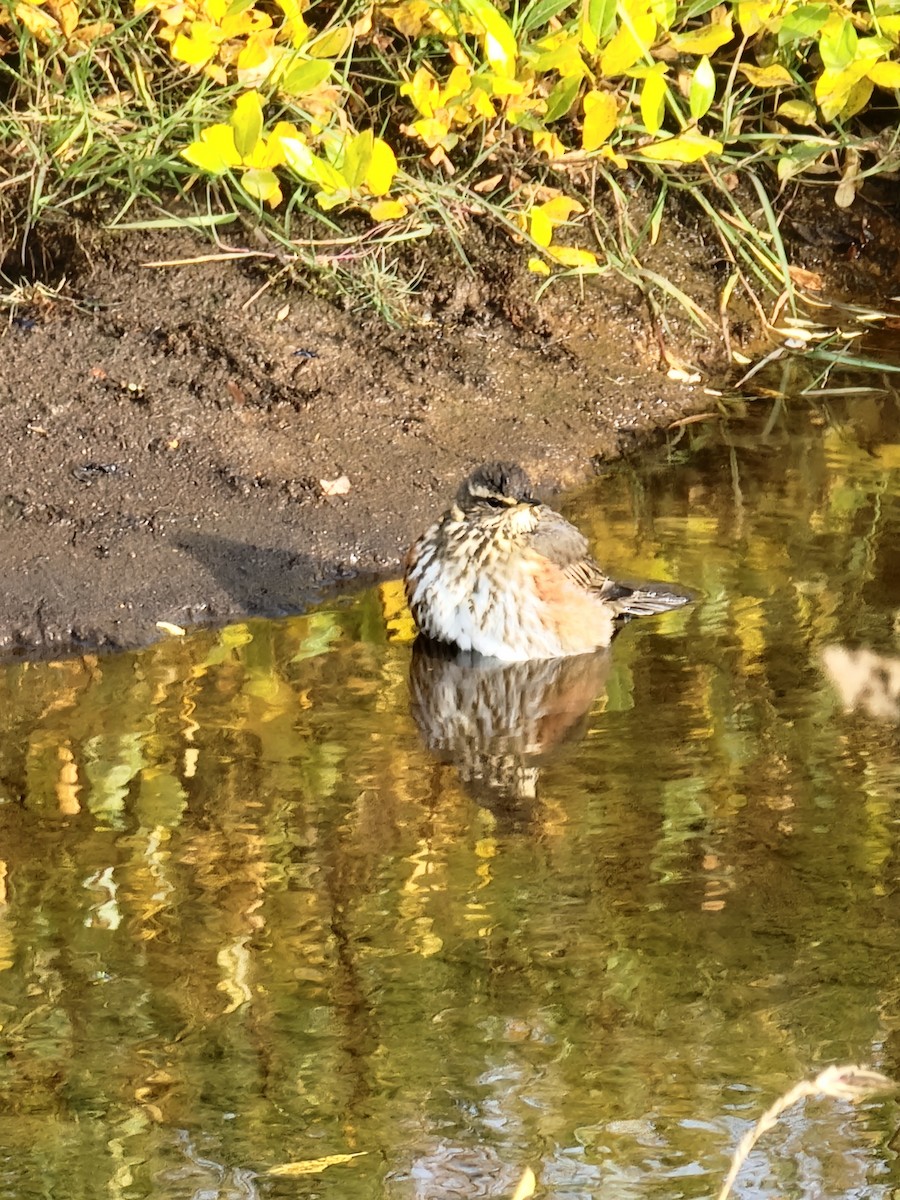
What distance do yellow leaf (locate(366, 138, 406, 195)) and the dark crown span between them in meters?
1.49

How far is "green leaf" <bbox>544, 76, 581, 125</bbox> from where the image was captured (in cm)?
743

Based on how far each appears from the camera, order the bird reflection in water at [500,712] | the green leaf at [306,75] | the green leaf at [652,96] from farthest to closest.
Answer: the green leaf at [652,96], the green leaf at [306,75], the bird reflection in water at [500,712]

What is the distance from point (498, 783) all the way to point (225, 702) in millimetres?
883

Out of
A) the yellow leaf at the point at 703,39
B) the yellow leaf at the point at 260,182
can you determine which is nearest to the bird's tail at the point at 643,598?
the yellow leaf at the point at 260,182

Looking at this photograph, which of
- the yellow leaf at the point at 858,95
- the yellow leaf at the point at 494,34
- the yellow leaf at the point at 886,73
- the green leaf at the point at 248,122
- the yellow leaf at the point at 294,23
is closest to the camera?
the green leaf at the point at 248,122

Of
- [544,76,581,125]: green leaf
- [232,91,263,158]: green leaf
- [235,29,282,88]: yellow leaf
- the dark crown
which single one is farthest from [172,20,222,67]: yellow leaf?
the dark crown

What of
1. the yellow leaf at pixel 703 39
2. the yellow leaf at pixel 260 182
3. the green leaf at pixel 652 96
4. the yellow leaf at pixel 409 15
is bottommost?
the yellow leaf at pixel 260 182

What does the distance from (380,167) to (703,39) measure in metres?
1.36

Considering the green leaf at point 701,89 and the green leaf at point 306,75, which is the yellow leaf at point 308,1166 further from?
the green leaf at point 701,89

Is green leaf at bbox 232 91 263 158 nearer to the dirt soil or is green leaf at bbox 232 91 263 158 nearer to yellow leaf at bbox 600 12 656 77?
the dirt soil

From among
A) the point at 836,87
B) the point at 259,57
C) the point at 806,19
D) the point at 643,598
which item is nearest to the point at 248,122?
the point at 259,57

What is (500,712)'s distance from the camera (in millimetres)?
5641

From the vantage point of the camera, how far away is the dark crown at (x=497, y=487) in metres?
6.13

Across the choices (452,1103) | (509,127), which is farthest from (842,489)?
(452,1103)
